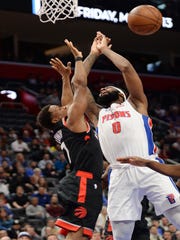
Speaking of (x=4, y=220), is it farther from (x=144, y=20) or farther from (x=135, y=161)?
(x=135, y=161)

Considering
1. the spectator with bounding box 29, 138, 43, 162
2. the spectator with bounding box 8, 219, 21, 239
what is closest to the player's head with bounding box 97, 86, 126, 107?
the spectator with bounding box 8, 219, 21, 239

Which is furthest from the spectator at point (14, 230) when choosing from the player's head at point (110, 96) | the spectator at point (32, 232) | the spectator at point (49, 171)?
the player's head at point (110, 96)

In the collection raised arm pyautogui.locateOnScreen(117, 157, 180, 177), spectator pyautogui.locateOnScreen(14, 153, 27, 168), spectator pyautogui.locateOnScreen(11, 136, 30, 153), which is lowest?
spectator pyautogui.locateOnScreen(14, 153, 27, 168)

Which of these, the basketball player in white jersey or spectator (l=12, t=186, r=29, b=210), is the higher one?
the basketball player in white jersey

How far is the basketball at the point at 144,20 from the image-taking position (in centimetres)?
704

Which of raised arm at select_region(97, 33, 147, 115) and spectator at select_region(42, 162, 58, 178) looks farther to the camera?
spectator at select_region(42, 162, 58, 178)

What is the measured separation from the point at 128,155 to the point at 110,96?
26.0 inches

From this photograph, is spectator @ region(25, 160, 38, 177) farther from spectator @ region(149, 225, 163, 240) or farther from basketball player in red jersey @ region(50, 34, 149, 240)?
basketball player in red jersey @ region(50, 34, 149, 240)

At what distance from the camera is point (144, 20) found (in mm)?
7035

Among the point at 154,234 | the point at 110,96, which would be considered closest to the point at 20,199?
the point at 154,234

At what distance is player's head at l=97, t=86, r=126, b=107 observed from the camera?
6348mm

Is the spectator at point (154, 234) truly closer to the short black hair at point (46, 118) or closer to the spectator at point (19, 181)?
the spectator at point (19, 181)

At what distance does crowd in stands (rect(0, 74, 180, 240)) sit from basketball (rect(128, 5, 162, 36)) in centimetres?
482

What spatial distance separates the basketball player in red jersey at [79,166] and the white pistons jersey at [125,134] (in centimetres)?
18
